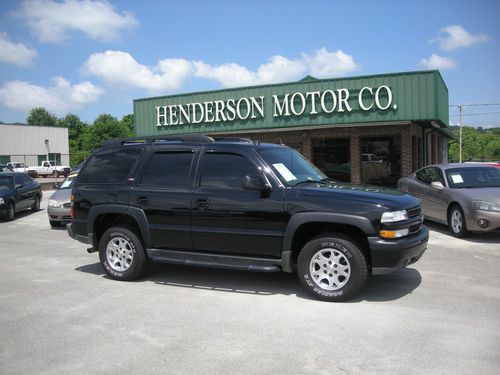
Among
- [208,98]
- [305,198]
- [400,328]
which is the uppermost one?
[208,98]

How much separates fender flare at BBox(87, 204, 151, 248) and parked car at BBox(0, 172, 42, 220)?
861 cm

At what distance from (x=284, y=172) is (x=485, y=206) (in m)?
4.92

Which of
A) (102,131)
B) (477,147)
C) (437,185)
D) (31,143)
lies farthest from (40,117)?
(437,185)

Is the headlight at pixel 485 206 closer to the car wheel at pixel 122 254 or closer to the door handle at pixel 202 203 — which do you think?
the door handle at pixel 202 203

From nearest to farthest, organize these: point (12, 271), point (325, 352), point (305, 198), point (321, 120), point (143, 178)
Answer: point (325, 352) → point (305, 198) → point (143, 178) → point (12, 271) → point (321, 120)

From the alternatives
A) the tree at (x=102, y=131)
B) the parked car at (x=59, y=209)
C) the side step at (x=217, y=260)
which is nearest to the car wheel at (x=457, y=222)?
the side step at (x=217, y=260)

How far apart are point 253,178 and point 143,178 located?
1.74 m

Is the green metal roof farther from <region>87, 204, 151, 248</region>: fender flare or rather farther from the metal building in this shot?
the metal building

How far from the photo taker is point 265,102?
19.7m

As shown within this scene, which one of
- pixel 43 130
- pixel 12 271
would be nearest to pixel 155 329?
pixel 12 271

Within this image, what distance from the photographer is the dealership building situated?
17172 mm

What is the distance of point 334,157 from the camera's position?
1956 cm

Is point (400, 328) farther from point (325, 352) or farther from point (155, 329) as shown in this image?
point (155, 329)

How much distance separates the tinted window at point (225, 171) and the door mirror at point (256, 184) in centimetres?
24
